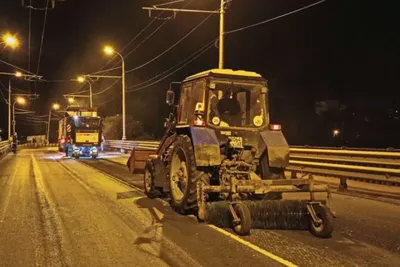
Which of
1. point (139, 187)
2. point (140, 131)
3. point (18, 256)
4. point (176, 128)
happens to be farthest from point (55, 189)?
point (140, 131)

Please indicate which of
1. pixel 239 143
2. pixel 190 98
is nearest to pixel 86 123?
pixel 190 98

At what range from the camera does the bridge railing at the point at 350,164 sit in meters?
12.6

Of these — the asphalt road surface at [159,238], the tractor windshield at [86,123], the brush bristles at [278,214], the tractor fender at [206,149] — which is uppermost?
the tractor windshield at [86,123]

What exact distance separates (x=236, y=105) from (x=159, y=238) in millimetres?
3674

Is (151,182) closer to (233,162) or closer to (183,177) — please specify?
(183,177)

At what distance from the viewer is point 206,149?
9078 millimetres

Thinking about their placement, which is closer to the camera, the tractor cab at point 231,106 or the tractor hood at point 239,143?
the tractor hood at point 239,143

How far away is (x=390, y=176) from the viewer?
12586 mm

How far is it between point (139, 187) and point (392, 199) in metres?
7.02

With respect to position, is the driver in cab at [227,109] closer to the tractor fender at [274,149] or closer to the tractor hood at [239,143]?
the tractor hood at [239,143]

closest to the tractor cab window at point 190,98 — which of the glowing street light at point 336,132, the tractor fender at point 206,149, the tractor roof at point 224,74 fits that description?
the tractor roof at point 224,74

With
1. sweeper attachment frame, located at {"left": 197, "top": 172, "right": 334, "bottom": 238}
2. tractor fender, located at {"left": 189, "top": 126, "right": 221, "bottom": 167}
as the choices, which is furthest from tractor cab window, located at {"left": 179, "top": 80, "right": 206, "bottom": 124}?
sweeper attachment frame, located at {"left": 197, "top": 172, "right": 334, "bottom": 238}

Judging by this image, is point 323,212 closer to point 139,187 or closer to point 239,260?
point 239,260

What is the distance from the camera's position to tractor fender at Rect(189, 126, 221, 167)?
29.6ft
